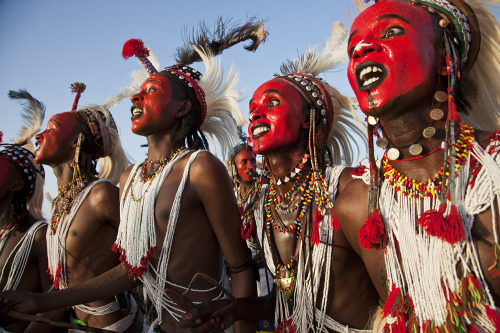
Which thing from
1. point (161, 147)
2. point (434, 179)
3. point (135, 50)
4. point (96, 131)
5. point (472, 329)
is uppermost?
point (135, 50)

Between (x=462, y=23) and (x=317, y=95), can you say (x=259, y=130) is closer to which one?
(x=317, y=95)

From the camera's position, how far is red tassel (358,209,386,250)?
1.83 metres

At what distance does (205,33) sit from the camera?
4.01m

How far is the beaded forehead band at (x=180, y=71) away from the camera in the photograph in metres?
3.56

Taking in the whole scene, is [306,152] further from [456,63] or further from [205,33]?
[205,33]

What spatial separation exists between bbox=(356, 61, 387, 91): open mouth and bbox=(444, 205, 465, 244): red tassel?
0.63 m

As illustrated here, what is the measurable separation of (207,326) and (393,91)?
167 centimetres

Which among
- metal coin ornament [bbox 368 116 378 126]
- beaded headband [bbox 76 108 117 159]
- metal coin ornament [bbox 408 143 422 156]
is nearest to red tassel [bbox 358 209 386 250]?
metal coin ornament [bbox 408 143 422 156]

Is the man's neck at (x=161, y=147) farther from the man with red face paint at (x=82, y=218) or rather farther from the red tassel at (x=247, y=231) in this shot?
the red tassel at (x=247, y=231)

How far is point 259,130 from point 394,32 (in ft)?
3.59

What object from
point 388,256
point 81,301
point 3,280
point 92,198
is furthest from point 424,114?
point 3,280

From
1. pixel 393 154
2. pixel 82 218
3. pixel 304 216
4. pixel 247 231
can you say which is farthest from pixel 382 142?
pixel 82 218

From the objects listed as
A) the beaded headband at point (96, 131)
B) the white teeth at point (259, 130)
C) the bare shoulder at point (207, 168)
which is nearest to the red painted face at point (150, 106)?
the bare shoulder at point (207, 168)

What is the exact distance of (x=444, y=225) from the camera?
1566 millimetres
